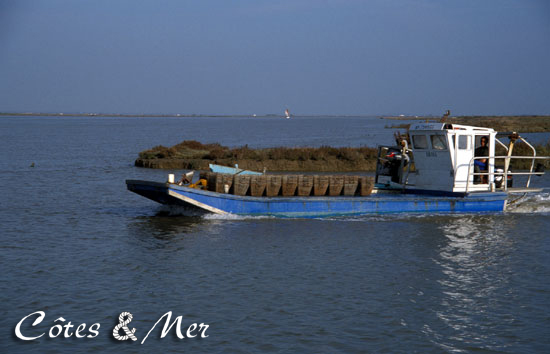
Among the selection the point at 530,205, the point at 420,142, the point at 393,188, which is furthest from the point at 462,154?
the point at 530,205

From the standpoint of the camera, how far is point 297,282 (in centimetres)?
1204

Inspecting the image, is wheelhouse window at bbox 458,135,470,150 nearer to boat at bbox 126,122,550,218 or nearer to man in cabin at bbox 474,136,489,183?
boat at bbox 126,122,550,218

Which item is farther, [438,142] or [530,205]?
[530,205]

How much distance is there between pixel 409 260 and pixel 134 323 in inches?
269

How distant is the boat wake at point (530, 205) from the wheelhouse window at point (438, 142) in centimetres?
346

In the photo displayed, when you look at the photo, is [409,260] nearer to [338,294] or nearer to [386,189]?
[338,294]

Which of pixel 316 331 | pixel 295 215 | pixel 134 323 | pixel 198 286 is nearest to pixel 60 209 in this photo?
pixel 295 215

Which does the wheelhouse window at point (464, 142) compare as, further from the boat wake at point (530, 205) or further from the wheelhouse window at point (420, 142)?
the boat wake at point (530, 205)

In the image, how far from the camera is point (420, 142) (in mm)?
20562

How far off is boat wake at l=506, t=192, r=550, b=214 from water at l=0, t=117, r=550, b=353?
76 cm

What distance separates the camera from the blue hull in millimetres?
17672

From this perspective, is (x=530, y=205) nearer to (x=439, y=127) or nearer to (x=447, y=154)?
(x=447, y=154)

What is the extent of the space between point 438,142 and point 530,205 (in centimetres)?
489

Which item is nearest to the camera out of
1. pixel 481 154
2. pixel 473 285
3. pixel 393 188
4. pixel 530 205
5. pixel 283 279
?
pixel 473 285
